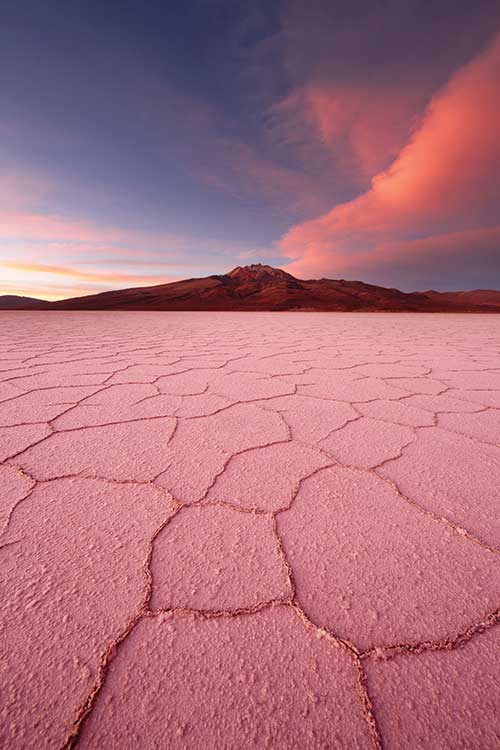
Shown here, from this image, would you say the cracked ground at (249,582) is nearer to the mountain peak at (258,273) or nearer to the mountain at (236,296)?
the mountain at (236,296)

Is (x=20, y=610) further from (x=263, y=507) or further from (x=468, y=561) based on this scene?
(x=468, y=561)

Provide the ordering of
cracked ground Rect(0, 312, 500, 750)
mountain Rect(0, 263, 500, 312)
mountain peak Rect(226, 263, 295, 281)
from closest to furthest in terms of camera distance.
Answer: cracked ground Rect(0, 312, 500, 750) → mountain Rect(0, 263, 500, 312) → mountain peak Rect(226, 263, 295, 281)

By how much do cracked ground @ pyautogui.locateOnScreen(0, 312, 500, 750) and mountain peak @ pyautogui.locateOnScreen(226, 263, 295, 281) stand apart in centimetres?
5671

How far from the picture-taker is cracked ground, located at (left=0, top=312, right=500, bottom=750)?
0.37 meters

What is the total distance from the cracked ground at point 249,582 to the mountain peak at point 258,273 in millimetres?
56708

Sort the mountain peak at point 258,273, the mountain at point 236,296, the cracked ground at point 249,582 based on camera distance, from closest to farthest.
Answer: the cracked ground at point 249,582, the mountain at point 236,296, the mountain peak at point 258,273

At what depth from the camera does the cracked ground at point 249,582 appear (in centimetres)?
37

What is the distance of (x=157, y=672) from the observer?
0.41 m

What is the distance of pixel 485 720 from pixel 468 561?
0.25m

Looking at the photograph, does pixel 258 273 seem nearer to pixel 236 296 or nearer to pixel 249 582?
pixel 236 296

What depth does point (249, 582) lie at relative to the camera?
0.54m

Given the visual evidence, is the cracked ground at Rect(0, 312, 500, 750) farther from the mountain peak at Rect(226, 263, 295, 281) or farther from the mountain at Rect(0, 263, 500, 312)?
the mountain peak at Rect(226, 263, 295, 281)

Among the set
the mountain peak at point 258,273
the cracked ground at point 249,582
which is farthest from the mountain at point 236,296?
the cracked ground at point 249,582

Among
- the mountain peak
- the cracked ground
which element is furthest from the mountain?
the cracked ground
